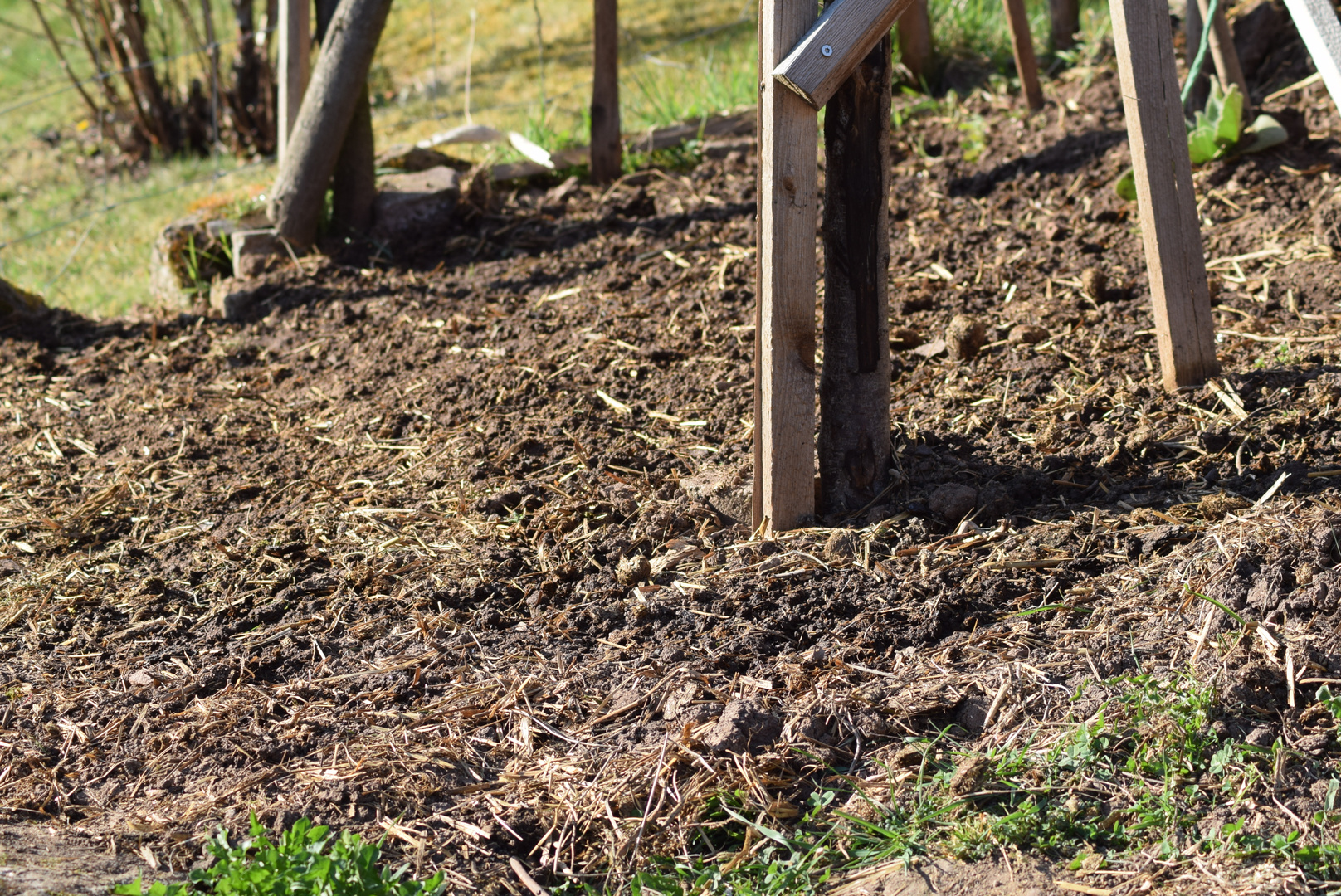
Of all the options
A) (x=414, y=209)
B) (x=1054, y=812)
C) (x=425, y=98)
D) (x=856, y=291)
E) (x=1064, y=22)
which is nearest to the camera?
(x=1054, y=812)

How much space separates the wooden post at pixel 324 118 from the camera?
460 cm

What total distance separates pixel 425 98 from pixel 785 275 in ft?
18.9

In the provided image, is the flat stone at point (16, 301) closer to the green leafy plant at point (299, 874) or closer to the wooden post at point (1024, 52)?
the green leafy plant at point (299, 874)

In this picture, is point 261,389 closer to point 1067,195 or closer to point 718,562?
point 718,562

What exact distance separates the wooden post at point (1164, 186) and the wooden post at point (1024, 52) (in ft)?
6.80

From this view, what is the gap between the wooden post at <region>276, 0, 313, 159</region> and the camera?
4895 mm

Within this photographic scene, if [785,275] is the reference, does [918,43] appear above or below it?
above

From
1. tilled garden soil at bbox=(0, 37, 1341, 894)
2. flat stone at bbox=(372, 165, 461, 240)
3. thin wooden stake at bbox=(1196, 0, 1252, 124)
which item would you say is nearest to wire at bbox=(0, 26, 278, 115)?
flat stone at bbox=(372, 165, 461, 240)

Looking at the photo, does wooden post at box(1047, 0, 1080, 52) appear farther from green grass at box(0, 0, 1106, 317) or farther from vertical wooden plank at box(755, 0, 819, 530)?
vertical wooden plank at box(755, 0, 819, 530)

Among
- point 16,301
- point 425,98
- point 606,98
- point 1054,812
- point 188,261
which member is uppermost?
point 425,98

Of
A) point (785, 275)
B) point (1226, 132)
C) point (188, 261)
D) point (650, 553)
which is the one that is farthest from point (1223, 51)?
point (188, 261)

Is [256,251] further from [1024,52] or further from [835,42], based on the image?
[1024,52]

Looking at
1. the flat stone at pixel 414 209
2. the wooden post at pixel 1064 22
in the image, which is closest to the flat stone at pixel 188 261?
the flat stone at pixel 414 209

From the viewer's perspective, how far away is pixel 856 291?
2.69m
